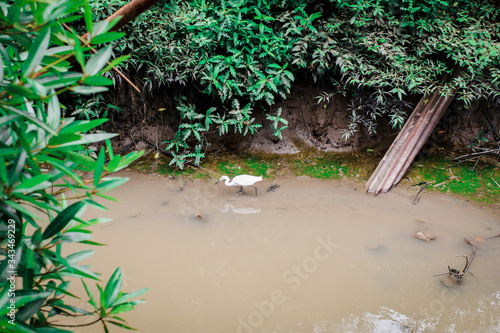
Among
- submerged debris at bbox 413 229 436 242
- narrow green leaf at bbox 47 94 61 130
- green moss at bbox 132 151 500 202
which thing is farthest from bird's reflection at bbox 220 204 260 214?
narrow green leaf at bbox 47 94 61 130

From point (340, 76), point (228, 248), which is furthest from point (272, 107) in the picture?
point (228, 248)

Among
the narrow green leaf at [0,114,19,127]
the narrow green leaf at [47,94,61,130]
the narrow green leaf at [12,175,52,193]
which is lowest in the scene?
the narrow green leaf at [12,175,52,193]

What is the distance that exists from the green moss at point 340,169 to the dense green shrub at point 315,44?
0.58m

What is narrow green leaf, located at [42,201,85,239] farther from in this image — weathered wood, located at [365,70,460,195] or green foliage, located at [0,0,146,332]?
weathered wood, located at [365,70,460,195]

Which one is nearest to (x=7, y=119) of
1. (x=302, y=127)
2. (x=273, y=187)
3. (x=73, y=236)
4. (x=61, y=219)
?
(x=61, y=219)

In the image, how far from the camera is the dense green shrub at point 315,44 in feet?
14.6

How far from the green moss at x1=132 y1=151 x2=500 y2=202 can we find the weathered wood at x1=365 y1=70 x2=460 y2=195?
23 centimetres

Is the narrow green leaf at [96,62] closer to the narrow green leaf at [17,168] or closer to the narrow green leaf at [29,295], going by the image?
the narrow green leaf at [17,168]

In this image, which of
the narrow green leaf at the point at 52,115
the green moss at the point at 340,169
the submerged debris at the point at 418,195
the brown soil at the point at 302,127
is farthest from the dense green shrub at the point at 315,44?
the narrow green leaf at the point at 52,115

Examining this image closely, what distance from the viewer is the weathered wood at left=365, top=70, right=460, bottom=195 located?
4.39m

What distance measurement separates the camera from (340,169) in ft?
16.0

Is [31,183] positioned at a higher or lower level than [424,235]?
higher

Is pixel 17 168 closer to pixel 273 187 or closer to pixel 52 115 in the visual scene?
pixel 52 115

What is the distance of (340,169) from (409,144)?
3.02 ft
